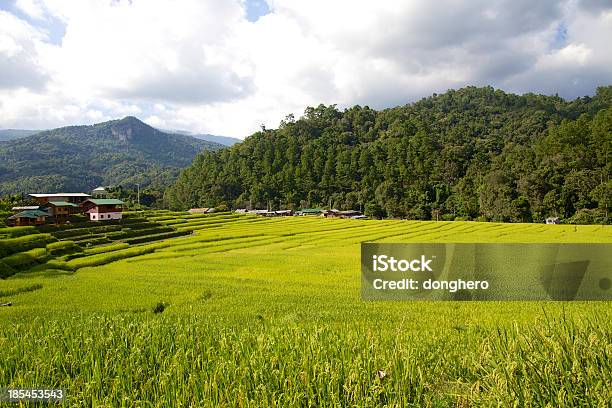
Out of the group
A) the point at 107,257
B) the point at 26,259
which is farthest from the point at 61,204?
the point at 26,259

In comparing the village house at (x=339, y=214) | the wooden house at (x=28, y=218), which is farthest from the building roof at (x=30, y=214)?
the village house at (x=339, y=214)

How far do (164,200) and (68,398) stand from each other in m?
70.5

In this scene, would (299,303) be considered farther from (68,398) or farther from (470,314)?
(68,398)

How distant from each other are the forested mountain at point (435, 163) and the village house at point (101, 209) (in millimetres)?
39462

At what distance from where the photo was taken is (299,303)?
10.1 meters

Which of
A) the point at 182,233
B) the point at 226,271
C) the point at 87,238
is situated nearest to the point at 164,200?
the point at 182,233

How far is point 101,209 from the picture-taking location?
78.4ft

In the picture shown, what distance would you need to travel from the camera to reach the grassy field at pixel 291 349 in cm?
351

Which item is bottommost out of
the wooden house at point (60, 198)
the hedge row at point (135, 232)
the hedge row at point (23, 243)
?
the hedge row at point (135, 232)

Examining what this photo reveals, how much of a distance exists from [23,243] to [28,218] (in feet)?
11.8

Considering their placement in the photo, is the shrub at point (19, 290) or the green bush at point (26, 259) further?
the green bush at point (26, 259)

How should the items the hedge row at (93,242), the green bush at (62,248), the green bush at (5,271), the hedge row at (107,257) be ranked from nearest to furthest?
the green bush at (5,271) → the hedge row at (107,257) → the green bush at (62,248) → the hedge row at (93,242)

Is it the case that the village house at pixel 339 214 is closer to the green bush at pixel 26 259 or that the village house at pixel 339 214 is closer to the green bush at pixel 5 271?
the green bush at pixel 26 259

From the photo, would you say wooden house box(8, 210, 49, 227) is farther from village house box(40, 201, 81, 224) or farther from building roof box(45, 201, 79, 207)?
building roof box(45, 201, 79, 207)
